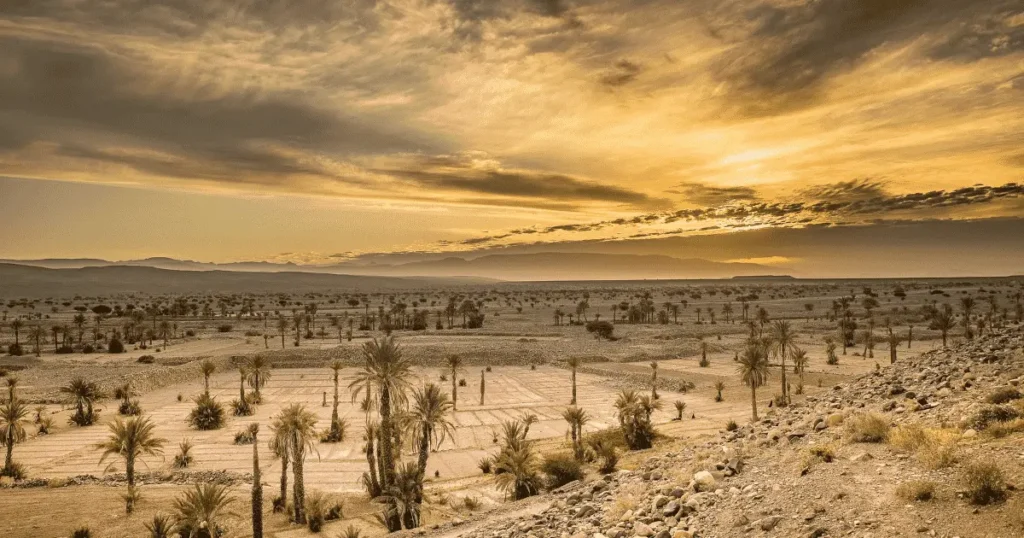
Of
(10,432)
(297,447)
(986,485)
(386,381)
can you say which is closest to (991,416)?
(986,485)

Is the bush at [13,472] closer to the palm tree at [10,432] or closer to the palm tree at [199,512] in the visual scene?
the palm tree at [10,432]

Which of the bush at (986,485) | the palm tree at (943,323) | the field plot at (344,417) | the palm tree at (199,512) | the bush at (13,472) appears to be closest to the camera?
the bush at (986,485)

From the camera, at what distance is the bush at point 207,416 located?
51.4 metres

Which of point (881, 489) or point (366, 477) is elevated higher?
point (881, 489)

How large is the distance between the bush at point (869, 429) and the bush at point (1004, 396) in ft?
8.72

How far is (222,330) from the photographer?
122 meters

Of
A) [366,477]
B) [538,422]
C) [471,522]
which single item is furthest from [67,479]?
[538,422]

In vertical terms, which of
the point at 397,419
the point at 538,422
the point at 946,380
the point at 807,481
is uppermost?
the point at 946,380

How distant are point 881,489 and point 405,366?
82.4 ft

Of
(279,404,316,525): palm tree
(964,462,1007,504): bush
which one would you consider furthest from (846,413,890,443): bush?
(279,404,316,525): palm tree

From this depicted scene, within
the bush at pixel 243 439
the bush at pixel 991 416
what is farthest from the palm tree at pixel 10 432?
the bush at pixel 991 416

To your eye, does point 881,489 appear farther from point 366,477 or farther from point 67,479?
point 67,479

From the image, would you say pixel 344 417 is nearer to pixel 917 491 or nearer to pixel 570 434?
pixel 570 434

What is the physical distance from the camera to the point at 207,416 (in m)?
51.9
